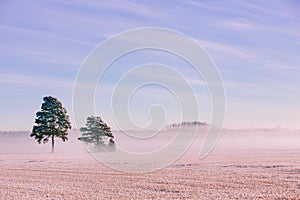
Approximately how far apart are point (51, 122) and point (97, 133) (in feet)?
38.2

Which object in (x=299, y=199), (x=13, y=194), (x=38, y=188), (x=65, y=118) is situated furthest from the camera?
(x=65, y=118)

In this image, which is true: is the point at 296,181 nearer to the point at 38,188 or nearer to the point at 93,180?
the point at 93,180

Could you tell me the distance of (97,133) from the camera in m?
100

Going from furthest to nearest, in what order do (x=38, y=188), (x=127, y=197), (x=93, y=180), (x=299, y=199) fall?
(x=93, y=180), (x=38, y=188), (x=127, y=197), (x=299, y=199)

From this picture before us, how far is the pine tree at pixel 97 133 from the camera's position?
325 ft

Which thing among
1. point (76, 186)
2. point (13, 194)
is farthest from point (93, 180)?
point (13, 194)

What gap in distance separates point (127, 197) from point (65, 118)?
7071cm

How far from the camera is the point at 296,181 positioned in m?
32.2

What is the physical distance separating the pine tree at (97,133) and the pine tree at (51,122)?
6.07m

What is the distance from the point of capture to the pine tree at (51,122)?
303 ft

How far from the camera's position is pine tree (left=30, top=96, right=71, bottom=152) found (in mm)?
92312

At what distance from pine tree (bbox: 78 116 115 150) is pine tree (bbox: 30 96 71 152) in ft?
19.9

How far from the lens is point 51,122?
92.8 m

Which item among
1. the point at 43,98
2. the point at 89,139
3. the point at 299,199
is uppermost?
the point at 43,98
